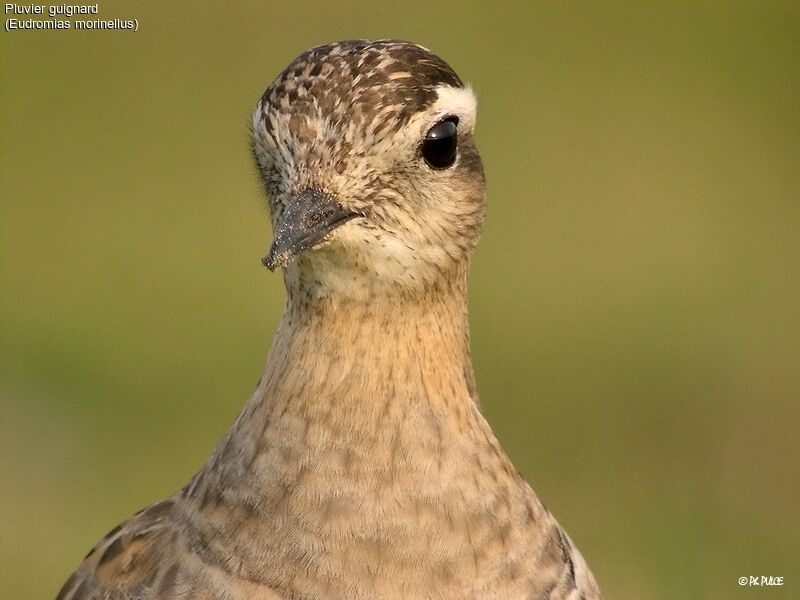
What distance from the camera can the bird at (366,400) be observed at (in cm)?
471

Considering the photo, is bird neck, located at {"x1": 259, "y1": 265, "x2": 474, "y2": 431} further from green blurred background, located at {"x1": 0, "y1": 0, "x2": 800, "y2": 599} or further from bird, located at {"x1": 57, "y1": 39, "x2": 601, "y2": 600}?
green blurred background, located at {"x1": 0, "y1": 0, "x2": 800, "y2": 599}

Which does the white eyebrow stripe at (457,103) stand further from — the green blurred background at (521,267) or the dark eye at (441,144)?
the green blurred background at (521,267)

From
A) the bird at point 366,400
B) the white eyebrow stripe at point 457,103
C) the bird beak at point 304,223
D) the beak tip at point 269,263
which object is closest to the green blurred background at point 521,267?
the bird at point 366,400

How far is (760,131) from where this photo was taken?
13492 mm

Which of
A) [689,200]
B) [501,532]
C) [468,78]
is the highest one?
[468,78]

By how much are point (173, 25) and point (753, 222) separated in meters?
5.08

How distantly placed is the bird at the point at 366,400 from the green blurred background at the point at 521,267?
268 cm

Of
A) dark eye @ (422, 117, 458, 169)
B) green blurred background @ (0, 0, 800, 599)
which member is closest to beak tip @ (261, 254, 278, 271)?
dark eye @ (422, 117, 458, 169)

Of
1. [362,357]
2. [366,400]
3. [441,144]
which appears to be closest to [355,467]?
[366,400]

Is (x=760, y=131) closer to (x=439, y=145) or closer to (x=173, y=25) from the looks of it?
(x=173, y=25)

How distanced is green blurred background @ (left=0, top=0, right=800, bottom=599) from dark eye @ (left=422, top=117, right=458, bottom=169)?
3.08 m

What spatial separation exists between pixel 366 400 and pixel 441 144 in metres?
0.75

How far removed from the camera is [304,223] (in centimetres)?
451

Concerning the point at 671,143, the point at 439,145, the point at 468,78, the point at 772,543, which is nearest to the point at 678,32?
the point at 671,143
